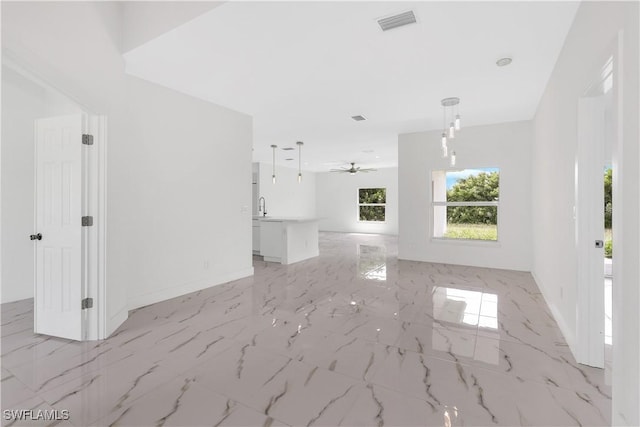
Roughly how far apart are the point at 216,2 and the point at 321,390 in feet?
9.51

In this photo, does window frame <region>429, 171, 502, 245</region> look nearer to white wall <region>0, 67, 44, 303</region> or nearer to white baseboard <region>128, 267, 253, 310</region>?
white baseboard <region>128, 267, 253, 310</region>

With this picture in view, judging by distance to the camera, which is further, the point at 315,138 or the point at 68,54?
the point at 315,138

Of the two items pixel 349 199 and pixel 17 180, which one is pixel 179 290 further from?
pixel 349 199

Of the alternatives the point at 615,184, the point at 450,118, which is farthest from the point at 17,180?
the point at 450,118

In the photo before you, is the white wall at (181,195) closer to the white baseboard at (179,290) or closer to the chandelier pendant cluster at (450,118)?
the white baseboard at (179,290)

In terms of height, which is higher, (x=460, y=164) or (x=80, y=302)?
(x=460, y=164)

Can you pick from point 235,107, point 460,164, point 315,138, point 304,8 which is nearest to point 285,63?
point 304,8

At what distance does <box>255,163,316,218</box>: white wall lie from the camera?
413 inches

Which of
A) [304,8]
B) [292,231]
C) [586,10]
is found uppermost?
[304,8]

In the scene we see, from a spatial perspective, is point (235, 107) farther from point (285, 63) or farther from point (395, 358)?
point (395, 358)

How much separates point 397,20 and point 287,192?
30.8 ft

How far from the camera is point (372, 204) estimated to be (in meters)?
12.2

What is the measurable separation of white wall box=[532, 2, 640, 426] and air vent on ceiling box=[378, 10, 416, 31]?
3.80ft

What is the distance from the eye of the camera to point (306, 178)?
12.9 m
